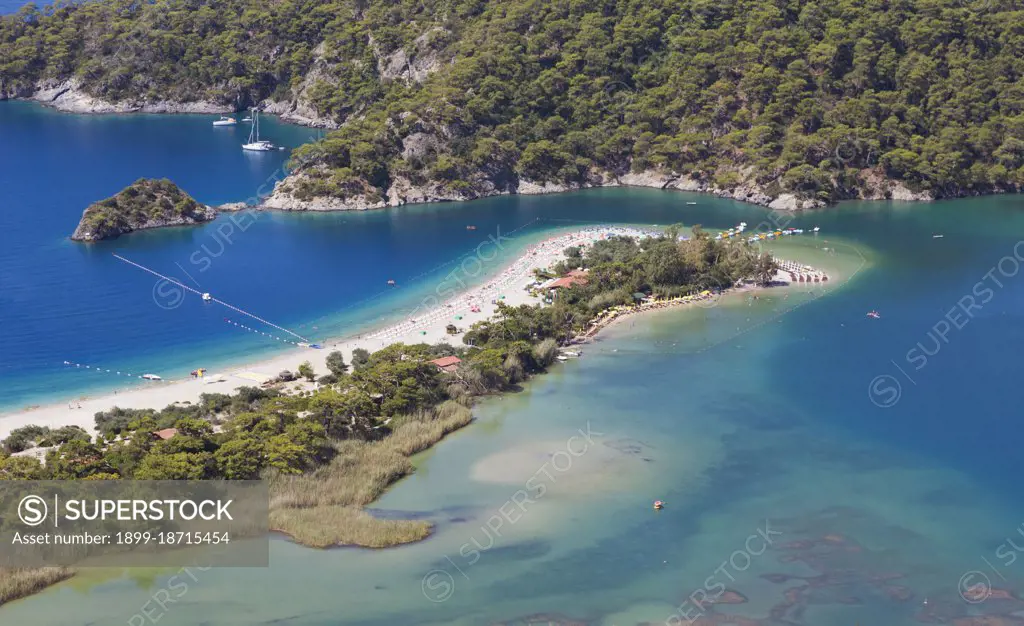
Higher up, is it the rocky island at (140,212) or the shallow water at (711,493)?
the rocky island at (140,212)

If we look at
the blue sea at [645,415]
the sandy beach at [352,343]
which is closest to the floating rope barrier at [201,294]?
the blue sea at [645,415]

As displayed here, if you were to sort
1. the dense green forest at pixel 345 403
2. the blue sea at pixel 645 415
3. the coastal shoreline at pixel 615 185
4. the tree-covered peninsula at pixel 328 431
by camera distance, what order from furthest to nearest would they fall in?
1. the coastal shoreline at pixel 615 185
2. the dense green forest at pixel 345 403
3. the tree-covered peninsula at pixel 328 431
4. the blue sea at pixel 645 415

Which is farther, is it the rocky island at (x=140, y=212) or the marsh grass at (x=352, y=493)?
the rocky island at (x=140, y=212)

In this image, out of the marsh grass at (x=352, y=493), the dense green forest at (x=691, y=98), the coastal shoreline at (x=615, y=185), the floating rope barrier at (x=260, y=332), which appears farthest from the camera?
the dense green forest at (x=691, y=98)

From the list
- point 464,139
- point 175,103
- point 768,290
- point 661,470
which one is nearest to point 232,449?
point 661,470

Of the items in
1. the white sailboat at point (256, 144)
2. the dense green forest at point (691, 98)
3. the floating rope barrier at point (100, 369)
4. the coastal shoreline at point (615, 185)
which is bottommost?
the floating rope barrier at point (100, 369)

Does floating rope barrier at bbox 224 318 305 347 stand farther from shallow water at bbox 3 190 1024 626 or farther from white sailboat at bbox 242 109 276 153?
white sailboat at bbox 242 109 276 153

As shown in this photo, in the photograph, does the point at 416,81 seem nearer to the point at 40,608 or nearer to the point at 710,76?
the point at 710,76

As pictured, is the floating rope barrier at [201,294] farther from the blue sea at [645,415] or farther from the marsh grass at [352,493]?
the marsh grass at [352,493]
